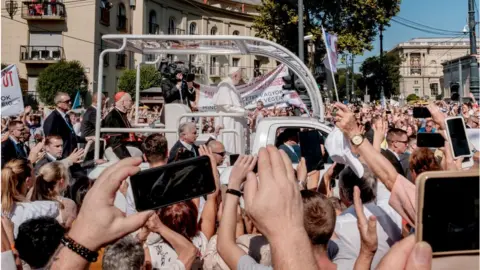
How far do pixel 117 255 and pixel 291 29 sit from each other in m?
30.6

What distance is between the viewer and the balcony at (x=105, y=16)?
38900mm

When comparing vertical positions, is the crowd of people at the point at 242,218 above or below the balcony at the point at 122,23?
below

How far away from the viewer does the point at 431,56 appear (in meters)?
66.1

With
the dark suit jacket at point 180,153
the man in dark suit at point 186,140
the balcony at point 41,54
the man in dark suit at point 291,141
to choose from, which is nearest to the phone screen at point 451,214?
the dark suit jacket at point 180,153

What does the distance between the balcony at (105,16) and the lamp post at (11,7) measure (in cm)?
620

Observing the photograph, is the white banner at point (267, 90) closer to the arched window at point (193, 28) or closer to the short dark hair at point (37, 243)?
the short dark hair at point (37, 243)

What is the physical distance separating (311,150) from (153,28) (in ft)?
141

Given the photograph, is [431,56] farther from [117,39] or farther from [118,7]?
[117,39]

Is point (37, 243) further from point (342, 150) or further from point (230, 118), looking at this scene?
point (230, 118)

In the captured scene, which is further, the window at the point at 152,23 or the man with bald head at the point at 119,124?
the window at the point at 152,23

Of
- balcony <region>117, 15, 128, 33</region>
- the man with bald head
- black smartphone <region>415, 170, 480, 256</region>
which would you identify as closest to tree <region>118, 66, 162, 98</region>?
balcony <region>117, 15, 128, 33</region>

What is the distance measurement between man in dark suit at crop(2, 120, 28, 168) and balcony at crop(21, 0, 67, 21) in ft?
110

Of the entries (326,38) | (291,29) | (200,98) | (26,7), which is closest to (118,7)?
(26,7)

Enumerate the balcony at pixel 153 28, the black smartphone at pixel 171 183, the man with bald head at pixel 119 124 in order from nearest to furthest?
the black smartphone at pixel 171 183 < the man with bald head at pixel 119 124 < the balcony at pixel 153 28
